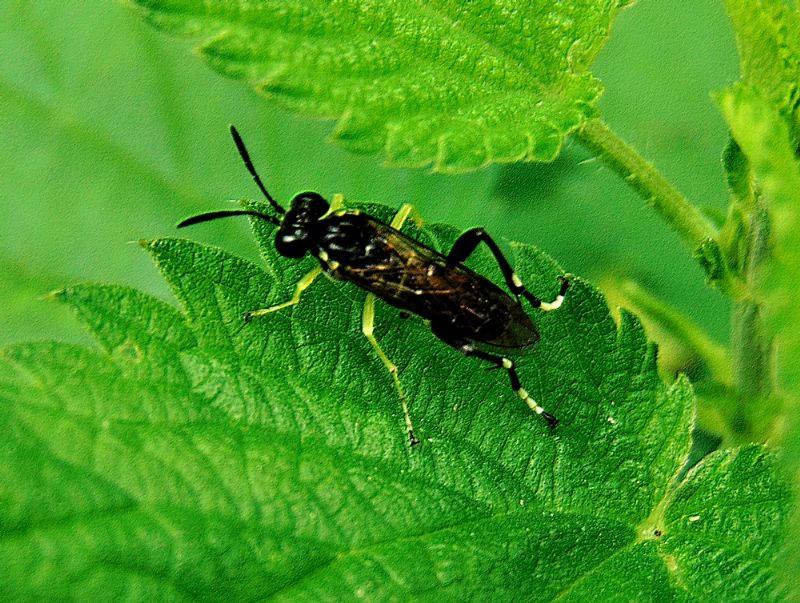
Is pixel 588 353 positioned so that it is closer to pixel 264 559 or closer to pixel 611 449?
pixel 611 449

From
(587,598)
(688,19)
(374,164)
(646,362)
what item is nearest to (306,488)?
(587,598)

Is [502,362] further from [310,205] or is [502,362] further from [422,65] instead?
[310,205]

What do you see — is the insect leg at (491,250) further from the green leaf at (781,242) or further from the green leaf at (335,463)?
the green leaf at (781,242)

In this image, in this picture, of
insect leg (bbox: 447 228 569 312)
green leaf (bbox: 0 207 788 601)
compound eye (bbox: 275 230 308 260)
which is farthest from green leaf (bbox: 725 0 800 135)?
compound eye (bbox: 275 230 308 260)

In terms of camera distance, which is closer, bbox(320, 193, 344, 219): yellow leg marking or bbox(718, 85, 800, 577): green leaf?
bbox(718, 85, 800, 577): green leaf

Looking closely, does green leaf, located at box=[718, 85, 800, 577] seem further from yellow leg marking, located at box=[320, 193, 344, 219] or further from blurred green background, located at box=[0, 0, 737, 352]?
blurred green background, located at box=[0, 0, 737, 352]

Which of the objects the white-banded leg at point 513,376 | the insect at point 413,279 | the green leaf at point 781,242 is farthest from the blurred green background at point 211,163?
the green leaf at point 781,242
